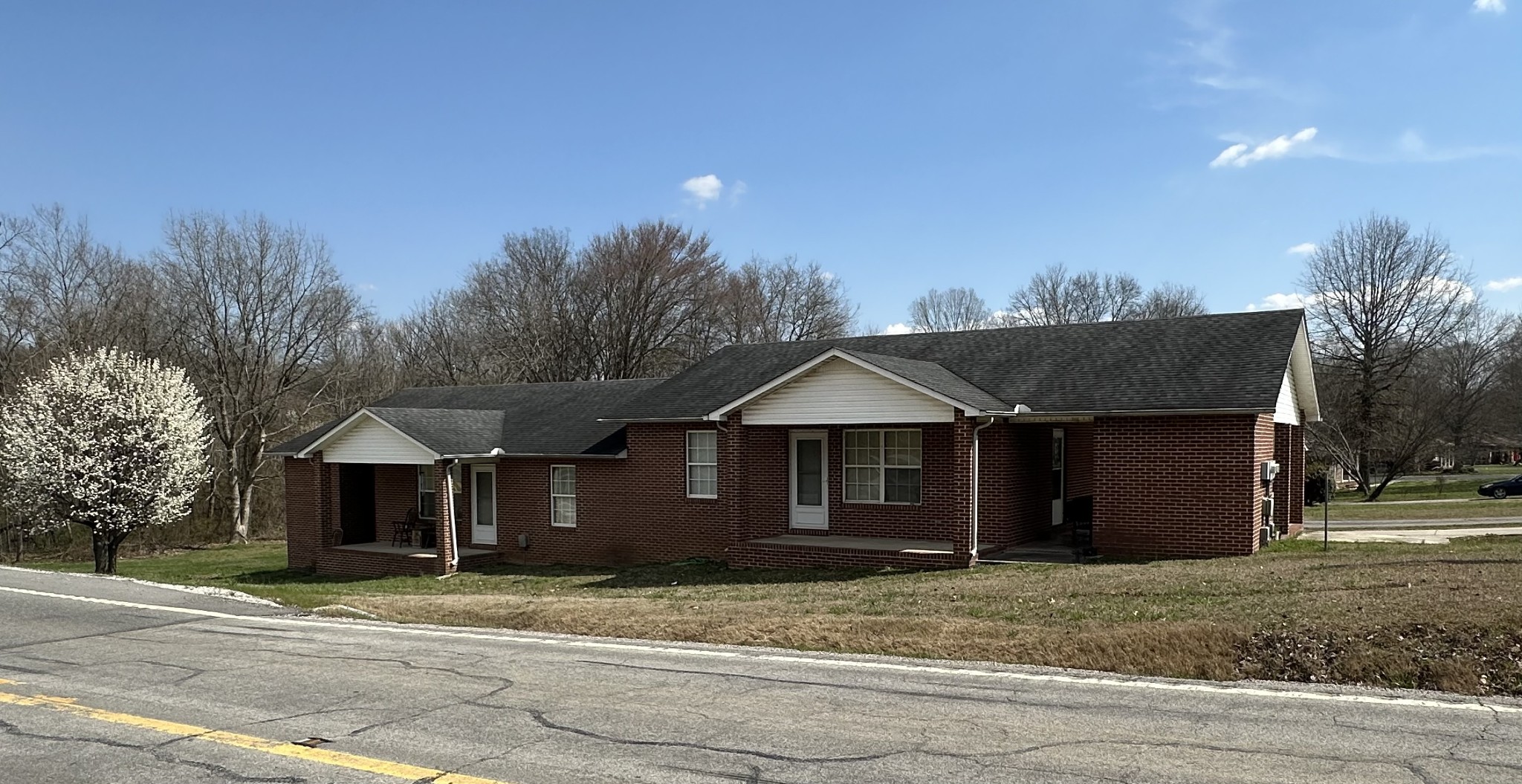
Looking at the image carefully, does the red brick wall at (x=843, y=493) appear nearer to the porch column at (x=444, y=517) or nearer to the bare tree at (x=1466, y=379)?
the porch column at (x=444, y=517)

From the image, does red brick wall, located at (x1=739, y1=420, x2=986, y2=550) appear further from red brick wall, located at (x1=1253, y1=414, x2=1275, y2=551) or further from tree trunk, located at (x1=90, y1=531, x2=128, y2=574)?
tree trunk, located at (x1=90, y1=531, x2=128, y2=574)

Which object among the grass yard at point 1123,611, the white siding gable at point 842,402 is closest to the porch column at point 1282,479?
the grass yard at point 1123,611

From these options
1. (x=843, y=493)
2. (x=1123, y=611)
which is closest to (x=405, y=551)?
(x=843, y=493)

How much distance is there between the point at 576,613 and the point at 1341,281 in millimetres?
45585

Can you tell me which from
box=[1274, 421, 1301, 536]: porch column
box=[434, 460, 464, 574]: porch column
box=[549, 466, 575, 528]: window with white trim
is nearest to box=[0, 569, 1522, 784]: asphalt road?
box=[434, 460, 464, 574]: porch column

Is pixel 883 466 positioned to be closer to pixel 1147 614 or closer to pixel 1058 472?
pixel 1058 472

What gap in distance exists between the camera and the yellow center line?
559 cm

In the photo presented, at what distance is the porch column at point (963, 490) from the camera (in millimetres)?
16172

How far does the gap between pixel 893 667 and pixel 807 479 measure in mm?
11221

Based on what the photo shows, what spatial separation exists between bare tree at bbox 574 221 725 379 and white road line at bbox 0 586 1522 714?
36762 mm

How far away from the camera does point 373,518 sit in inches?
992

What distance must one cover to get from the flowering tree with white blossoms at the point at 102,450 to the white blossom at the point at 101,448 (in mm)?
21

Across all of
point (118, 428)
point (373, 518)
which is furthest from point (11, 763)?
point (118, 428)

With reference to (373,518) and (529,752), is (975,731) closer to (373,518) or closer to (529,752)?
(529,752)
